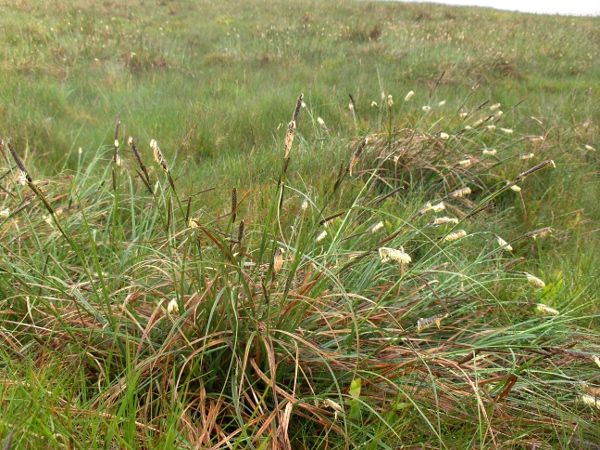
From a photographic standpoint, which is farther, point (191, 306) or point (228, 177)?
point (228, 177)

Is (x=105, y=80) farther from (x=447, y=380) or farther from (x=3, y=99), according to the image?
(x=447, y=380)

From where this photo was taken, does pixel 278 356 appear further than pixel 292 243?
No

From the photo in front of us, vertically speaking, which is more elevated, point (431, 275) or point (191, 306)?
point (191, 306)

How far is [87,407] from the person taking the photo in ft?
4.32

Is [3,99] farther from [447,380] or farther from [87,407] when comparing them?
[447,380]

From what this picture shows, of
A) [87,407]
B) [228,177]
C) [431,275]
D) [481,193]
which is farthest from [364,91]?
[87,407]

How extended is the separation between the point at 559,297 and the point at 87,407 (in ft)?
6.36

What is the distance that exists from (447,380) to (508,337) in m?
0.28

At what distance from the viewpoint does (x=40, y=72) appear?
216 inches

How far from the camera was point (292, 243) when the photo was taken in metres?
2.20

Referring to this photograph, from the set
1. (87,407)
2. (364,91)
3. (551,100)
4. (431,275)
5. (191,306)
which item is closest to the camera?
(87,407)

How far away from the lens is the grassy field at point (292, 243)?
4.46ft

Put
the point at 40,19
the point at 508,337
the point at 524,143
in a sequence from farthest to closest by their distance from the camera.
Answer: the point at 40,19 < the point at 524,143 < the point at 508,337

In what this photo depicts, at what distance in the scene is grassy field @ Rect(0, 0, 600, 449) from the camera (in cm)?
136
